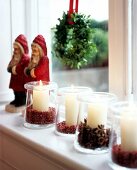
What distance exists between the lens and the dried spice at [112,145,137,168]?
2.55 feet

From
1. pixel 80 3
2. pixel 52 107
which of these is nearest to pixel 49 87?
pixel 52 107

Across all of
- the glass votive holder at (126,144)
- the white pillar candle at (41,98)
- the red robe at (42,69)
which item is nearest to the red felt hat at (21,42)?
the red robe at (42,69)

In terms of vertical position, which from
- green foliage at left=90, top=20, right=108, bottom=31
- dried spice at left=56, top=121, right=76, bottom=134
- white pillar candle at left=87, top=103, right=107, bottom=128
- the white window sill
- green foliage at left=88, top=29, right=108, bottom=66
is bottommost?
the white window sill

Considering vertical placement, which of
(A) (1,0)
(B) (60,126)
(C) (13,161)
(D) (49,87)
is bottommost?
(C) (13,161)

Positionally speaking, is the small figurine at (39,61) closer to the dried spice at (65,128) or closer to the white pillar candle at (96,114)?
the dried spice at (65,128)

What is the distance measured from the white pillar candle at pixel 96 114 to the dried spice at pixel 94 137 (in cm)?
1

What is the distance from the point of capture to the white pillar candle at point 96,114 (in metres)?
0.91

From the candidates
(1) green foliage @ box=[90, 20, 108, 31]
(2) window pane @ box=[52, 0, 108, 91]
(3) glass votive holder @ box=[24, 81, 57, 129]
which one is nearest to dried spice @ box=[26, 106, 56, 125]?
(3) glass votive holder @ box=[24, 81, 57, 129]

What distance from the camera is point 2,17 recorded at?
60.4 inches

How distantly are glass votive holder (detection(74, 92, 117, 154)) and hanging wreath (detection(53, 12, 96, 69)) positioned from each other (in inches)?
14.9

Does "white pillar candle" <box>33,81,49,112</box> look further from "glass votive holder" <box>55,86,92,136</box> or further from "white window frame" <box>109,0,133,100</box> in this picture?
"white window frame" <box>109,0,133,100</box>

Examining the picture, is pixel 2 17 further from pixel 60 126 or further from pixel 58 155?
pixel 58 155

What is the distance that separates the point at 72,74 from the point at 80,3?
0.95 feet

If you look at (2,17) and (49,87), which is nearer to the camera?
(49,87)
